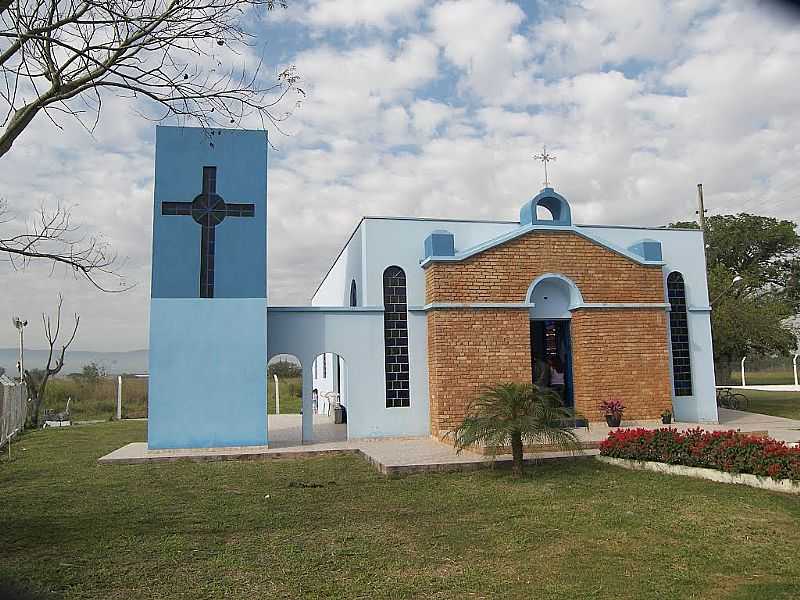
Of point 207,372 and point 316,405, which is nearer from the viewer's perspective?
point 207,372

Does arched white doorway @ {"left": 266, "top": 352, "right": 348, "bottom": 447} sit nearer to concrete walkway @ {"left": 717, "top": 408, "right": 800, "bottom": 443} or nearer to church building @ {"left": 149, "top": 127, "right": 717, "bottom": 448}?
church building @ {"left": 149, "top": 127, "right": 717, "bottom": 448}

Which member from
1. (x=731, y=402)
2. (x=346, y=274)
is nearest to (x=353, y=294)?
(x=346, y=274)

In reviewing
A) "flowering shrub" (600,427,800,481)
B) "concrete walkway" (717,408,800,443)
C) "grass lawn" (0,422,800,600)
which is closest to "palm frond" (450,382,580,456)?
"grass lawn" (0,422,800,600)

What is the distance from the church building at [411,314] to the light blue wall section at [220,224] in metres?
0.03

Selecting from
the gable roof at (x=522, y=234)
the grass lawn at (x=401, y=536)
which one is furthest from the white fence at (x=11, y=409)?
the gable roof at (x=522, y=234)

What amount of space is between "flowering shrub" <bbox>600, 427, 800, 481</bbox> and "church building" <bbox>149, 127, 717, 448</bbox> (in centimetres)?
335

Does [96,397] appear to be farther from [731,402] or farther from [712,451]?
[712,451]

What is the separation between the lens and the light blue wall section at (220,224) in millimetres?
12758

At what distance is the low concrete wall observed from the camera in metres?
7.92

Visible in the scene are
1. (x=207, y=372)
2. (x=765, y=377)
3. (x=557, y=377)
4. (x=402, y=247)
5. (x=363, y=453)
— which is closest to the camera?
(x=363, y=453)

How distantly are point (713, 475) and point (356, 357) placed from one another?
23.8ft

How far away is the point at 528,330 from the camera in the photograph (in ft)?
45.2

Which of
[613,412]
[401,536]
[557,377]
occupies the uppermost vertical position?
[557,377]

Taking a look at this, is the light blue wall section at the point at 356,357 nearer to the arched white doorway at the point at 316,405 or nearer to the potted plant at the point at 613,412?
the arched white doorway at the point at 316,405
